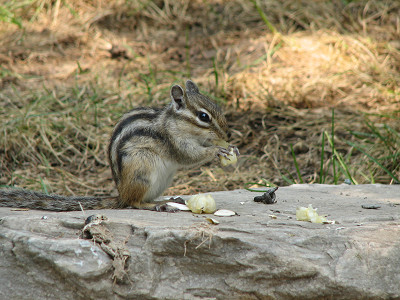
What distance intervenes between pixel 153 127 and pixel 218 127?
0.46 meters

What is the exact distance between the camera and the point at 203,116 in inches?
146

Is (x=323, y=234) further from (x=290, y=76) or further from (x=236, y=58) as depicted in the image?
(x=236, y=58)

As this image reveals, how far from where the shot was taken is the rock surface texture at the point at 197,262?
8.05 feet

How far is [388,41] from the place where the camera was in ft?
23.1

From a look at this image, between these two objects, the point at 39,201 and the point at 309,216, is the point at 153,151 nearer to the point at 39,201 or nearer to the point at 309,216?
the point at 39,201

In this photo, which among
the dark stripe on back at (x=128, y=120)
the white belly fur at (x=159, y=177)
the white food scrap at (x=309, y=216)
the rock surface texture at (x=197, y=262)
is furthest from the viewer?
the dark stripe on back at (x=128, y=120)

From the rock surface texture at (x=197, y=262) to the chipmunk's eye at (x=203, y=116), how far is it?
120 cm

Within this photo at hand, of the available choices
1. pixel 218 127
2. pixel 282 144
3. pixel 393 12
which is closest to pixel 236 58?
pixel 282 144

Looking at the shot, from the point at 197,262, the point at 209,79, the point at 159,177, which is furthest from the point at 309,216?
the point at 209,79

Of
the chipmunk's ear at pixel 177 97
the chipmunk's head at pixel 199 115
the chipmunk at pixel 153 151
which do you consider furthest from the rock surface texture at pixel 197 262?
the chipmunk's ear at pixel 177 97

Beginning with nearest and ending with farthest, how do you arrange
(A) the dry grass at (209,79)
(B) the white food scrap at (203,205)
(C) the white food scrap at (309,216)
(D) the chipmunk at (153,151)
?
(C) the white food scrap at (309,216)
(B) the white food scrap at (203,205)
(D) the chipmunk at (153,151)
(A) the dry grass at (209,79)

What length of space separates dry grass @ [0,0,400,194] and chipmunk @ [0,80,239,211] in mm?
1281

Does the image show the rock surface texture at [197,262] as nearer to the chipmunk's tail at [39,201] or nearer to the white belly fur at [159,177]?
the chipmunk's tail at [39,201]

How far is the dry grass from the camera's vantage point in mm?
5445
